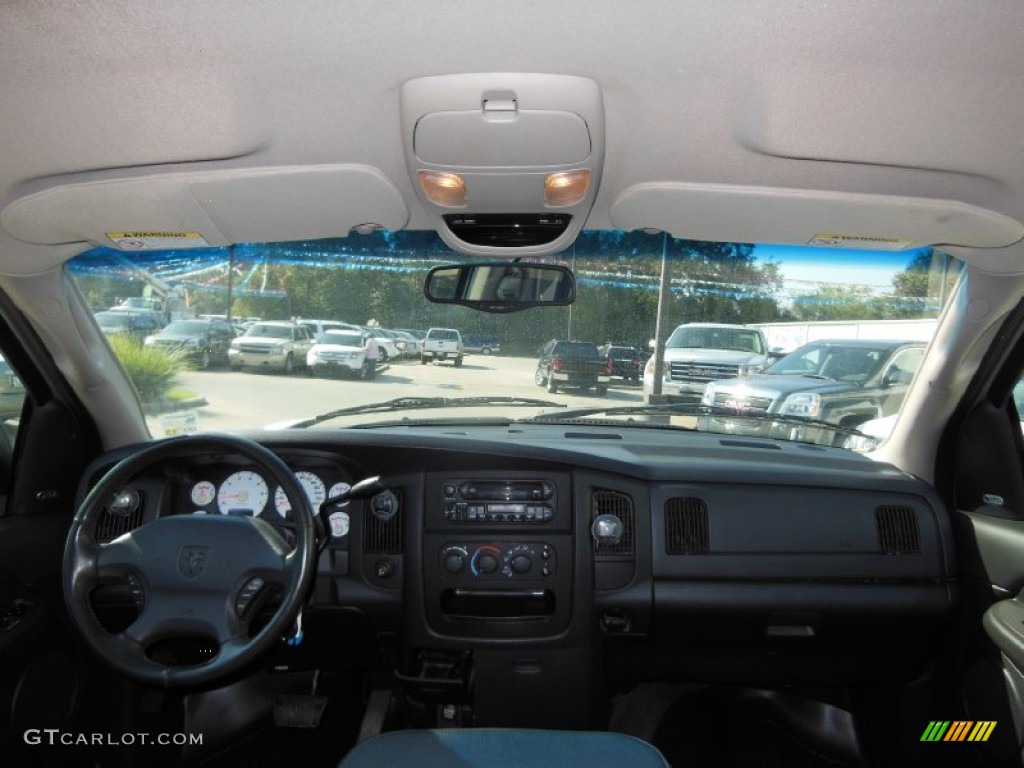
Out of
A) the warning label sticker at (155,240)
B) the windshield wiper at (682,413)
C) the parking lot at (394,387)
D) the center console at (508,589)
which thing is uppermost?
the warning label sticker at (155,240)

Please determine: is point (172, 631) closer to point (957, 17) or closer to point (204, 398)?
point (204, 398)

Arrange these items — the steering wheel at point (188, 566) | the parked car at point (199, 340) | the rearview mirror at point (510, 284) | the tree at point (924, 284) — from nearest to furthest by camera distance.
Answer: the steering wheel at point (188, 566) → the tree at point (924, 284) → the rearview mirror at point (510, 284) → the parked car at point (199, 340)

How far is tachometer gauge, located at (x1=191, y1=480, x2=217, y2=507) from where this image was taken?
3424mm

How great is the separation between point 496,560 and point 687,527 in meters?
0.88

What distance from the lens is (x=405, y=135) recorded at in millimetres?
2529

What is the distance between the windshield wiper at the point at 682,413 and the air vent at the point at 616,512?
0.47 m

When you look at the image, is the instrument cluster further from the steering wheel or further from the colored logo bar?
Result: the colored logo bar

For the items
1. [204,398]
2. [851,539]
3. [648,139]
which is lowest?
[851,539]

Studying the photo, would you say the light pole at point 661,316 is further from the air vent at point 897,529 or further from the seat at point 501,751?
the seat at point 501,751

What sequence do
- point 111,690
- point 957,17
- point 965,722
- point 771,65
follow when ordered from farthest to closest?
point 111,690, point 965,722, point 771,65, point 957,17

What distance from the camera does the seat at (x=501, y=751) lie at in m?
2.38

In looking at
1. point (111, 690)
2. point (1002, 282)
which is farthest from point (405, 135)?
point (111, 690)

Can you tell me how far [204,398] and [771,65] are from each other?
313 cm

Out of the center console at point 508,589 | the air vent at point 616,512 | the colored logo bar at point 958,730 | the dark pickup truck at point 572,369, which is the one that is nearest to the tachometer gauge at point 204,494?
the center console at point 508,589
